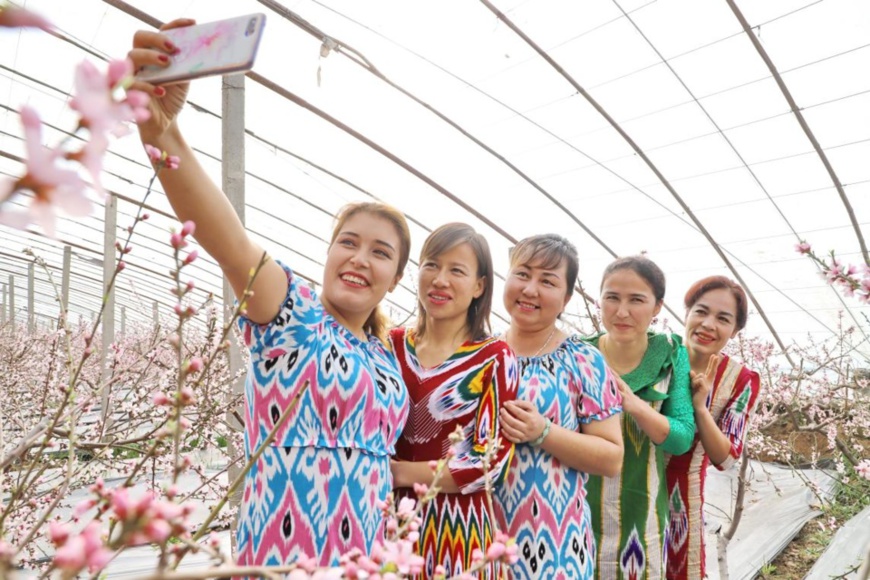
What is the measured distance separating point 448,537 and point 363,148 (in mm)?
6741

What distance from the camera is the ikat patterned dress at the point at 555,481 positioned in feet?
5.06

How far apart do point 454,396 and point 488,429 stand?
0.11 m

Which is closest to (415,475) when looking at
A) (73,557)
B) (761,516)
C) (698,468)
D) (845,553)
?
(73,557)

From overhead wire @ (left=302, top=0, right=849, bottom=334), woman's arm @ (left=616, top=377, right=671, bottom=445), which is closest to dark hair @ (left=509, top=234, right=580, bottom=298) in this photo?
woman's arm @ (left=616, top=377, right=671, bottom=445)

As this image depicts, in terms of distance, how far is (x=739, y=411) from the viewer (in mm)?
2086

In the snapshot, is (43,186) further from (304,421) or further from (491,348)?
(491,348)

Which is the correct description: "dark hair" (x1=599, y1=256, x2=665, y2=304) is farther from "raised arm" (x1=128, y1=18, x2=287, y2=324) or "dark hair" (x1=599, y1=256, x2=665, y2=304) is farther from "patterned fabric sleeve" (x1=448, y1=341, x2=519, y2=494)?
"raised arm" (x1=128, y1=18, x2=287, y2=324)

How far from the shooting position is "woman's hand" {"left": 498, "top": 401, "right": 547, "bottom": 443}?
4.79 ft

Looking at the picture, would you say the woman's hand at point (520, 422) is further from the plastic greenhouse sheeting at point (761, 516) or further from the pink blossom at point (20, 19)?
the plastic greenhouse sheeting at point (761, 516)

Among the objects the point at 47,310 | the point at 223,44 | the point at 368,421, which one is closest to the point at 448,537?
the point at 368,421

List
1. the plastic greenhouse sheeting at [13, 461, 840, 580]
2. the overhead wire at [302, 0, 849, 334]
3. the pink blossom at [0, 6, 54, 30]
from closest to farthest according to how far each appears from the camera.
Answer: the pink blossom at [0, 6, 54, 30], the plastic greenhouse sheeting at [13, 461, 840, 580], the overhead wire at [302, 0, 849, 334]

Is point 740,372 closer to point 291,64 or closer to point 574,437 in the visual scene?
point 574,437

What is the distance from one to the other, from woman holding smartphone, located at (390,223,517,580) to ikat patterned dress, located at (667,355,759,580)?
872mm

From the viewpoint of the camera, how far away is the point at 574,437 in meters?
1.56
